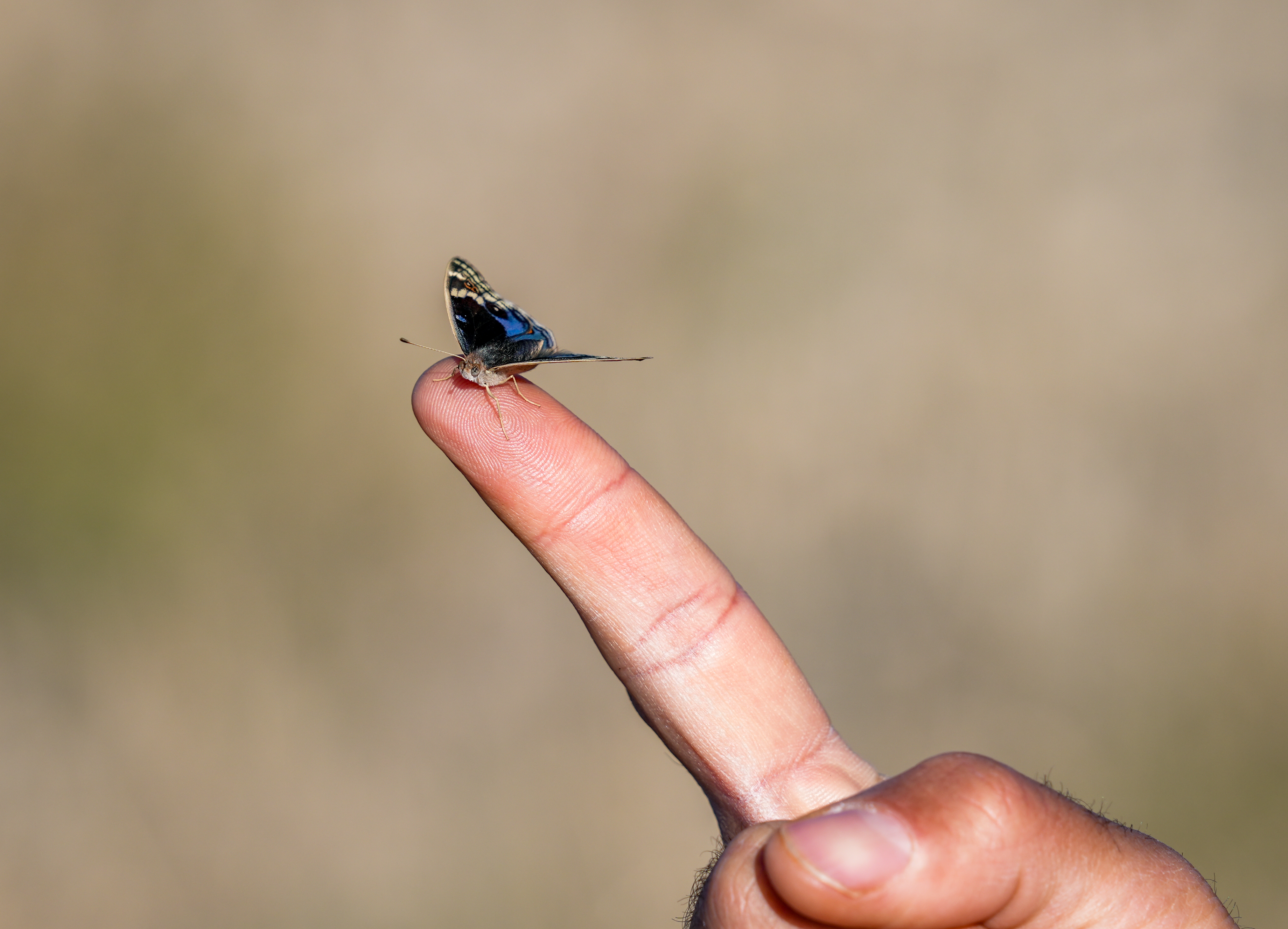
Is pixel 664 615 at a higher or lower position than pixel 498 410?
lower

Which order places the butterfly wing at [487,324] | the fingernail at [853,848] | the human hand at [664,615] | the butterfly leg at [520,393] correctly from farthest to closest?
the butterfly wing at [487,324]
the butterfly leg at [520,393]
the human hand at [664,615]
the fingernail at [853,848]

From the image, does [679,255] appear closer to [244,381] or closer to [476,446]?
[244,381]

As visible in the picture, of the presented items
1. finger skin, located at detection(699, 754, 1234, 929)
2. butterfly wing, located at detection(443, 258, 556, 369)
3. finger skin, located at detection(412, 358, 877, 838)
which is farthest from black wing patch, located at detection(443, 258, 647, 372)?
finger skin, located at detection(699, 754, 1234, 929)

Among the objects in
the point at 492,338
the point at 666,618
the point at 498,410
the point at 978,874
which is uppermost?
the point at 492,338

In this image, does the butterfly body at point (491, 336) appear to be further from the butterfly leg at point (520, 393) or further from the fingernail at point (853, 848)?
the fingernail at point (853, 848)

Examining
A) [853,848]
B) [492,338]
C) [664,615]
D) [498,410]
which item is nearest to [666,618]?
[664,615]

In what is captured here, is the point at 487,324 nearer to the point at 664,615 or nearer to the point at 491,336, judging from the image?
the point at 491,336

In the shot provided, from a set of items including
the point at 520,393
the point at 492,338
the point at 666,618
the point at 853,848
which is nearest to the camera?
the point at 853,848

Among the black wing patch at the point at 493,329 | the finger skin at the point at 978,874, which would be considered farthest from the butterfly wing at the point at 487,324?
the finger skin at the point at 978,874
